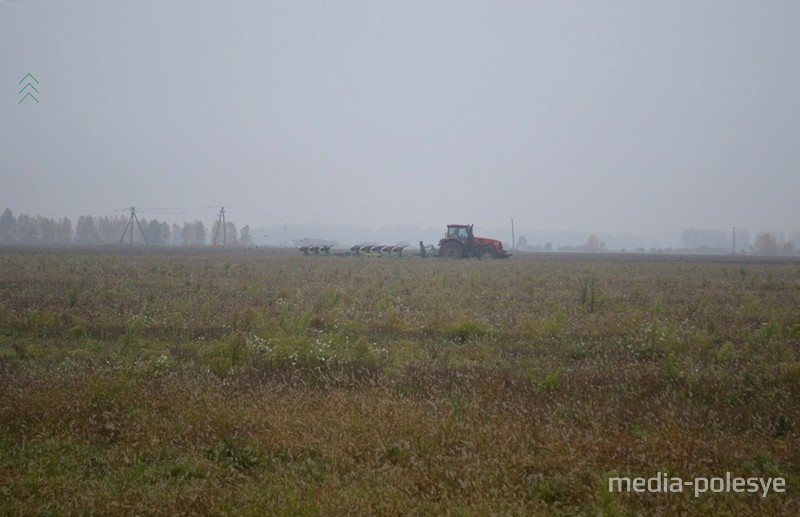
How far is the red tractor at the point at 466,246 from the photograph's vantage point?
4506cm

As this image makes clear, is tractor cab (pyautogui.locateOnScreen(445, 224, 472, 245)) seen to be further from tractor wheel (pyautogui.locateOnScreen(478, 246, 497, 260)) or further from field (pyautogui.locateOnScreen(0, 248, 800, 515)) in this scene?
field (pyautogui.locateOnScreen(0, 248, 800, 515))

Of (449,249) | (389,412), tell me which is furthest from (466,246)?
(389,412)

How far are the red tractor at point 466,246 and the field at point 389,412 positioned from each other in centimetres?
3079

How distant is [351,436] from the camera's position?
6461 mm

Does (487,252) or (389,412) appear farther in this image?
(487,252)

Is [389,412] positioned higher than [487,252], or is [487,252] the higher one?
[487,252]

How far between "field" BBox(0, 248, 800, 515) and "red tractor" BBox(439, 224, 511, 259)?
3079cm

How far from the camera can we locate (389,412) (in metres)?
7.01

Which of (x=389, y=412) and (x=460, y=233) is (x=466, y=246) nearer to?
(x=460, y=233)

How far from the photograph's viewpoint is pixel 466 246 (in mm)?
45062

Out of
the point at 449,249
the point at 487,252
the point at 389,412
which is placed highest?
the point at 449,249

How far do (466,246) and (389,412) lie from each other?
3852cm

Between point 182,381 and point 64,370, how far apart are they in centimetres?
210

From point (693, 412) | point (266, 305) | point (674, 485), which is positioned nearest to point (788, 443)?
point (693, 412)
